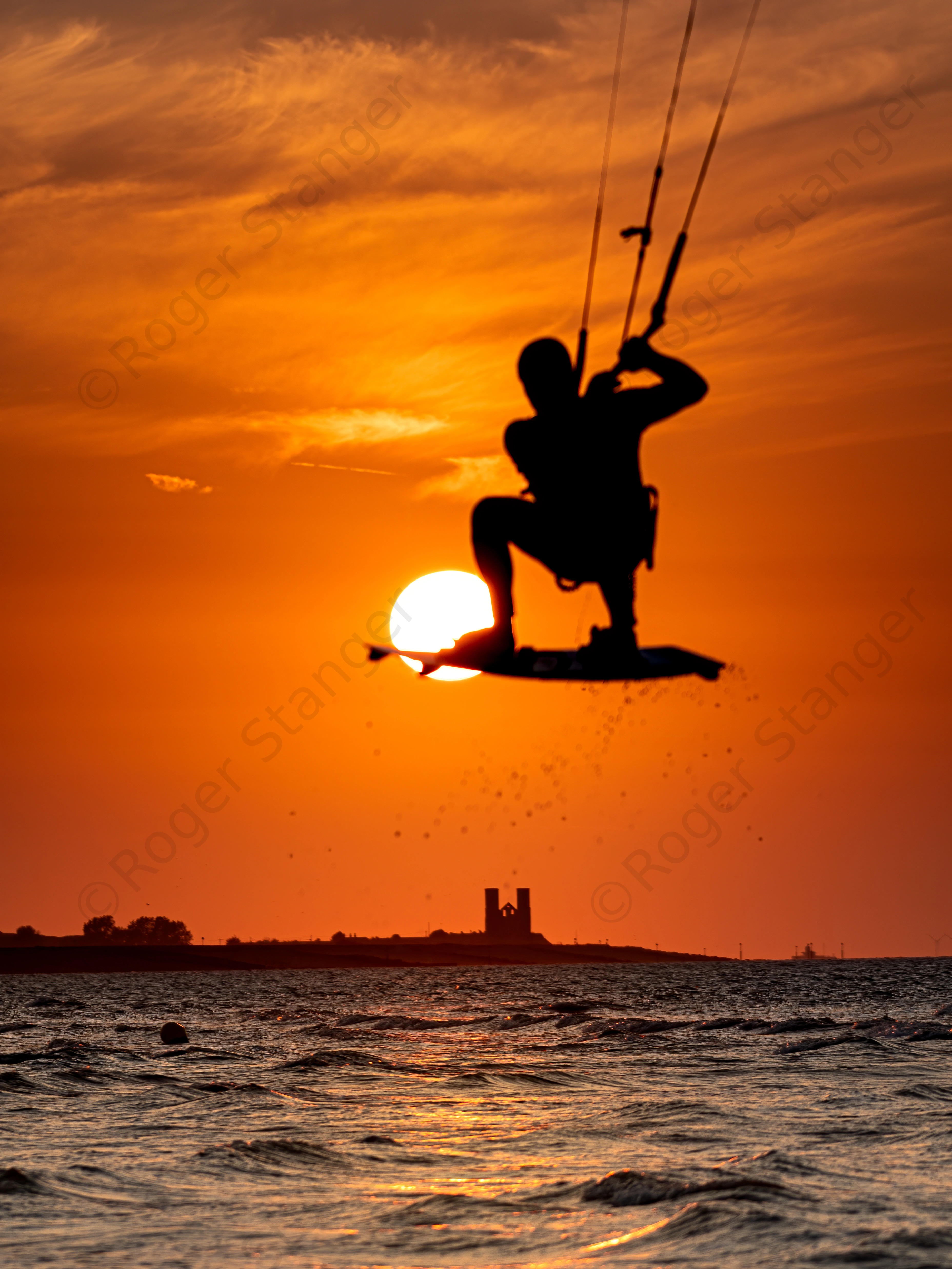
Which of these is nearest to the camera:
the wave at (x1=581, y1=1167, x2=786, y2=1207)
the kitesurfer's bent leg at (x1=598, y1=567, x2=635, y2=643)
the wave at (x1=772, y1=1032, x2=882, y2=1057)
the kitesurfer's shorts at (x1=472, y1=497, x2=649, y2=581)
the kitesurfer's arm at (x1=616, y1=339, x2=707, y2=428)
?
the kitesurfer's arm at (x1=616, y1=339, x2=707, y2=428)

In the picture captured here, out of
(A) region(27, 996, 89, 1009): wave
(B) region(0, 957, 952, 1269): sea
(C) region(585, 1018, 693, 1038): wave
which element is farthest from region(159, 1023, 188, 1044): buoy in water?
(A) region(27, 996, 89, 1009): wave

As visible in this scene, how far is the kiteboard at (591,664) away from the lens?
9445 millimetres

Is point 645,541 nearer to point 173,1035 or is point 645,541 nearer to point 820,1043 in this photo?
point 820,1043

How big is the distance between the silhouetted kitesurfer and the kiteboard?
0.05 m

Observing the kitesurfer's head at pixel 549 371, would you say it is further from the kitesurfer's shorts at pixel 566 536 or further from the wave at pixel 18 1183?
the wave at pixel 18 1183

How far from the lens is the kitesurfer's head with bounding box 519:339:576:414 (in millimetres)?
8836

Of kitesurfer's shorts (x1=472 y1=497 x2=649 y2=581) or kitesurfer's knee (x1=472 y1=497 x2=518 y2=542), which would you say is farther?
kitesurfer's knee (x1=472 y1=497 x2=518 y2=542)

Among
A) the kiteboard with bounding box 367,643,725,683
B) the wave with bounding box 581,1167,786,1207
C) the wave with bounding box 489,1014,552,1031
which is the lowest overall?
the wave with bounding box 489,1014,552,1031

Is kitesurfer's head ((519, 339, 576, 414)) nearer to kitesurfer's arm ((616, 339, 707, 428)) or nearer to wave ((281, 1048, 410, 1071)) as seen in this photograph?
kitesurfer's arm ((616, 339, 707, 428))

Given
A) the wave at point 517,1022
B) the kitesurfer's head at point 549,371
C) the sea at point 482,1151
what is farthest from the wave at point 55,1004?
the kitesurfer's head at point 549,371

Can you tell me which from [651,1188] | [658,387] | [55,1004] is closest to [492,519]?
[658,387]

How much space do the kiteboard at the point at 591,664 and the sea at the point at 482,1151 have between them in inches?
658

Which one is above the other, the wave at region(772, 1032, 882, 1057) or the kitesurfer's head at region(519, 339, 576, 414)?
the kitesurfer's head at region(519, 339, 576, 414)

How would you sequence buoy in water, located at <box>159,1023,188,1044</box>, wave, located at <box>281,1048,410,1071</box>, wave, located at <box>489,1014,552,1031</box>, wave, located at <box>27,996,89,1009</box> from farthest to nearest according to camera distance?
wave, located at <box>27,996,89,1009</box>
wave, located at <box>489,1014,552,1031</box>
buoy in water, located at <box>159,1023,188,1044</box>
wave, located at <box>281,1048,410,1071</box>
